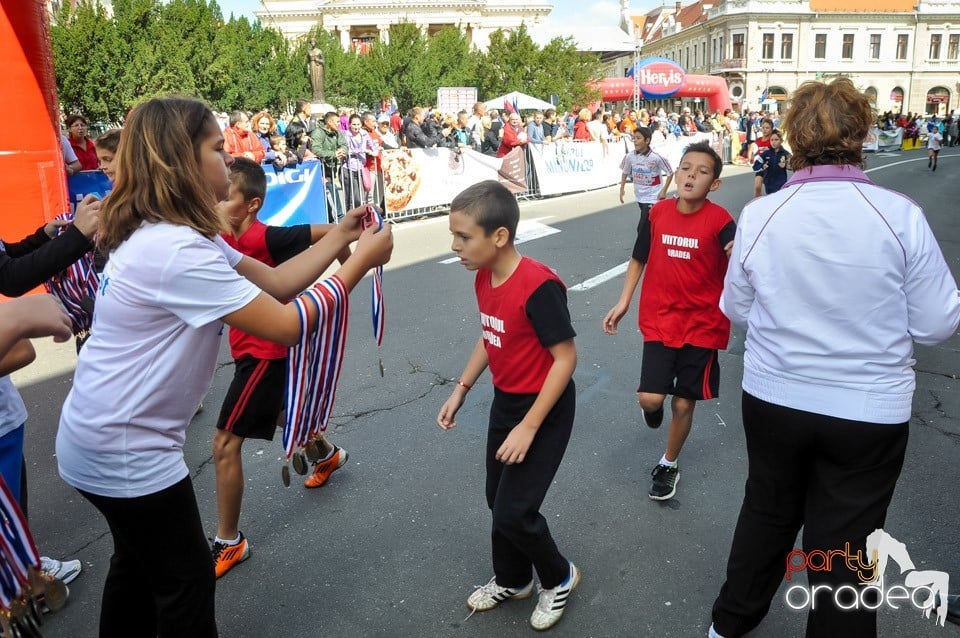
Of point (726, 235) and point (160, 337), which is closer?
point (160, 337)

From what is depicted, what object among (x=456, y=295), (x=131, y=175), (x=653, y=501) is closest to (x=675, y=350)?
(x=653, y=501)

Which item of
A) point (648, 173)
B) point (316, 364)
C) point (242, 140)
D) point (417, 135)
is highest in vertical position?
point (242, 140)

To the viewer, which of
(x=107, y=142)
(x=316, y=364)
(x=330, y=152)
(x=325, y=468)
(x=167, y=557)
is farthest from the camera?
(x=330, y=152)

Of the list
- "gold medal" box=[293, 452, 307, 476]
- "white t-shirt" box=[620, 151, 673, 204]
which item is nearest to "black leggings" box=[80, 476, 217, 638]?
"gold medal" box=[293, 452, 307, 476]

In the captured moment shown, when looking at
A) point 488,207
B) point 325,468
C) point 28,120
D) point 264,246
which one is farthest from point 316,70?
point 488,207

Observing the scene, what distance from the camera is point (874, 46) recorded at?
79.4 meters

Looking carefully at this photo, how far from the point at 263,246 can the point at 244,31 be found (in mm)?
31942

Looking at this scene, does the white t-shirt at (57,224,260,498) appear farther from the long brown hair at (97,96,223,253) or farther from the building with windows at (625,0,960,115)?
the building with windows at (625,0,960,115)

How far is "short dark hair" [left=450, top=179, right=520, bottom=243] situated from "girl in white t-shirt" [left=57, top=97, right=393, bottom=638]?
56 centimetres

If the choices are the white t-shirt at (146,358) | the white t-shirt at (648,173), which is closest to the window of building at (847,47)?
the white t-shirt at (648,173)

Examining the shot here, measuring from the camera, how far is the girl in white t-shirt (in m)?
1.84

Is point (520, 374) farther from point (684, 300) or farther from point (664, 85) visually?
point (664, 85)

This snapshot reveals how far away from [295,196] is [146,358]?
9883 millimetres

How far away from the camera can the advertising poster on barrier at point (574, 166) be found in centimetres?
1636
